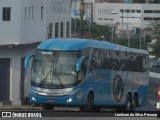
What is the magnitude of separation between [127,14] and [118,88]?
309ft

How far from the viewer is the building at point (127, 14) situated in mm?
120688

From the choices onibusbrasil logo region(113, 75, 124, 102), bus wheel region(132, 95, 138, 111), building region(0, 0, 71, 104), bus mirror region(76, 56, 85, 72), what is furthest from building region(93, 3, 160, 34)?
bus mirror region(76, 56, 85, 72)

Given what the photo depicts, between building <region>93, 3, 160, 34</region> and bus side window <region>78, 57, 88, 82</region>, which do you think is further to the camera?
building <region>93, 3, 160, 34</region>

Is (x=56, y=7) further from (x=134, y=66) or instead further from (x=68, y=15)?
(x=134, y=66)

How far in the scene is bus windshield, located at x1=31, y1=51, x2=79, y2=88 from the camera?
1108 inches

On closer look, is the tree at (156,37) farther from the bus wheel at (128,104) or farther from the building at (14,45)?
the bus wheel at (128,104)

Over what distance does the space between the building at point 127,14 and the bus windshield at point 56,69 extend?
282 feet

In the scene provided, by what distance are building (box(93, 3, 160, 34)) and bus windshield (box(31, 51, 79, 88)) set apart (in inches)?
3384

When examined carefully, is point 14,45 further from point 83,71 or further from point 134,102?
point 83,71

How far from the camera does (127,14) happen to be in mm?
126875

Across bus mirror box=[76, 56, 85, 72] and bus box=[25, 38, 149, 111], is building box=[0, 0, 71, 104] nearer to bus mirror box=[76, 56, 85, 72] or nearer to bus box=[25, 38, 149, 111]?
bus box=[25, 38, 149, 111]

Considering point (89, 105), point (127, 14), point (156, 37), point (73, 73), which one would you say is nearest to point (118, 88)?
point (89, 105)

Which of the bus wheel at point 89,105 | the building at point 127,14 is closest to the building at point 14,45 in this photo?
the bus wheel at point 89,105

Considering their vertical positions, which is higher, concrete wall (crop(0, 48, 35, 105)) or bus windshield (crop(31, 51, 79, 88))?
bus windshield (crop(31, 51, 79, 88))
